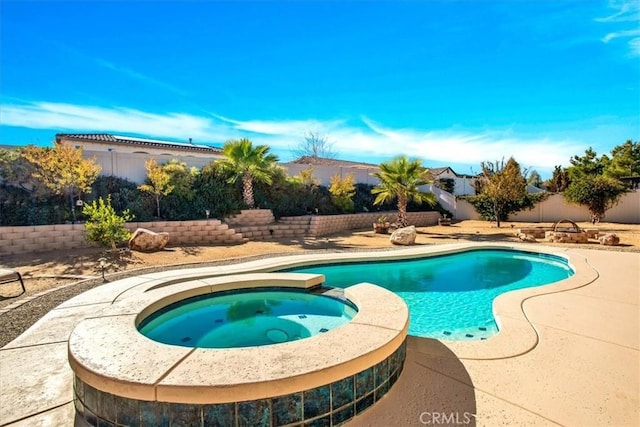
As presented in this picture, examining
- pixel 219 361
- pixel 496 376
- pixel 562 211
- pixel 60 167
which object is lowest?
pixel 496 376

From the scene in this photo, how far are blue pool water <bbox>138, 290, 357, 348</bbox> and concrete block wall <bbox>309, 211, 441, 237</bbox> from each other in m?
9.59

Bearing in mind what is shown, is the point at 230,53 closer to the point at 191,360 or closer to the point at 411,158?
the point at 411,158

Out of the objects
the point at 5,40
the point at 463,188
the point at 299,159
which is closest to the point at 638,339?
the point at 5,40

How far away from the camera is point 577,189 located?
17672 millimetres

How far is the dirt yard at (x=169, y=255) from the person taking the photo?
23.3 ft

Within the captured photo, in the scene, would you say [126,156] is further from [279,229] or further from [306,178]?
[306,178]

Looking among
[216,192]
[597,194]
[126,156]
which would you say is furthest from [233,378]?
[597,194]

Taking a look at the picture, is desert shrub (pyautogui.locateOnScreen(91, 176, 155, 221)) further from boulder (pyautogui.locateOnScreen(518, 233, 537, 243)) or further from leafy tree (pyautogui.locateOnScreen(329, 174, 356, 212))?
boulder (pyautogui.locateOnScreen(518, 233, 537, 243))

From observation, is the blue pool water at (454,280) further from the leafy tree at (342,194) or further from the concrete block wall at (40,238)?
the leafy tree at (342,194)

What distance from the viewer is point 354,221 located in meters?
17.5
